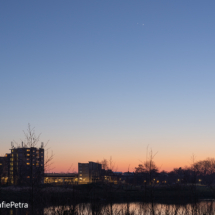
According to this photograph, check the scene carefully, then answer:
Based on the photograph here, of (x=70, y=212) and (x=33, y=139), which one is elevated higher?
(x=33, y=139)

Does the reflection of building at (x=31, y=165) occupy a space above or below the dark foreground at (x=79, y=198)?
above

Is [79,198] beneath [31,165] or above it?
beneath

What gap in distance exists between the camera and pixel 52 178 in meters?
182

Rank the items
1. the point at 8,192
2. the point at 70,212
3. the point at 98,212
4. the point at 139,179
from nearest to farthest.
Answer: the point at 70,212 < the point at 98,212 < the point at 8,192 < the point at 139,179

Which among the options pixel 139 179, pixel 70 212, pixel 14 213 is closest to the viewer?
pixel 70 212

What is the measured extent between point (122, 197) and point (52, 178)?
126m

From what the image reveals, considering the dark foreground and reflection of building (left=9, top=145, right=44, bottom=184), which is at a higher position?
reflection of building (left=9, top=145, right=44, bottom=184)

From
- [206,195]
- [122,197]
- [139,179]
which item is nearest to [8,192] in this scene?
[122,197]

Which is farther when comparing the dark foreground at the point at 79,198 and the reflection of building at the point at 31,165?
the dark foreground at the point at 79,198

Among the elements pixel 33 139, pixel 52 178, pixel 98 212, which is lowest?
pixel 52 178

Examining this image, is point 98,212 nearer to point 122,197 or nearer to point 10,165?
point 122,197

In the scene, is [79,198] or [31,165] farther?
[79,198]

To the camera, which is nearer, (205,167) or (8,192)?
(8,192)

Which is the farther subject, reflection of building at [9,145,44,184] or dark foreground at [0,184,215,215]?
dark foreground at [0,184,215,215]
